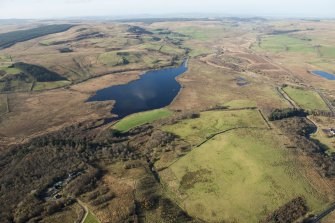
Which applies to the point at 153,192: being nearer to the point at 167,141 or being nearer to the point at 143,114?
the point at 167,141

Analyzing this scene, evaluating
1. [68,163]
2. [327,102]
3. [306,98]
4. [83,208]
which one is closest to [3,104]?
[68,163]

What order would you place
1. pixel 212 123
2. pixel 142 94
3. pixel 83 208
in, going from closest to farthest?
pixel 83 208 < pixel 212 123 < pixel 142 94

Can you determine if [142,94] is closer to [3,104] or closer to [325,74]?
[3,104]

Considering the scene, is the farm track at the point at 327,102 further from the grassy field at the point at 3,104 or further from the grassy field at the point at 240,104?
the grassy field at the point at 3,104

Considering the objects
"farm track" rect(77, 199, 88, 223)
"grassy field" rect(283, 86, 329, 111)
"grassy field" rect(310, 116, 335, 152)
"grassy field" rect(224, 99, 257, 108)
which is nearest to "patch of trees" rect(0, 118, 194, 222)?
"farm track" rect(77, 199, 88, 223)

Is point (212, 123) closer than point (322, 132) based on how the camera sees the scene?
No

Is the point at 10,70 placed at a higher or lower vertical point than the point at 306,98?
higher
